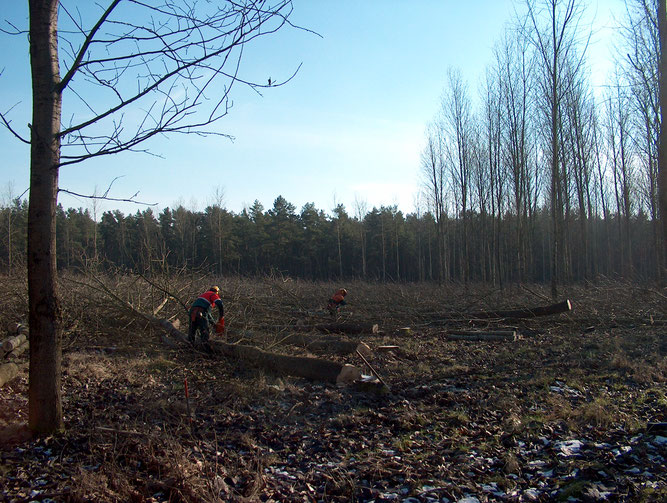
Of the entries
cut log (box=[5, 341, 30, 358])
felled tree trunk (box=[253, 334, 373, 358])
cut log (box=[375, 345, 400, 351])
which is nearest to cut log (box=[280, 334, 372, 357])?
felled tree trunk (box=[253, 334, 373, 358])

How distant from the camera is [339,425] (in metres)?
5.30

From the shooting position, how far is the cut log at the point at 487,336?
11.4 m

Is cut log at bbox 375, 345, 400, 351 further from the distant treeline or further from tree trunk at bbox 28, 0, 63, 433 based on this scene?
the distant treeline

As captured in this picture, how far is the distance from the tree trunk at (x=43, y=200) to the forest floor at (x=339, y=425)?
0.81 meters

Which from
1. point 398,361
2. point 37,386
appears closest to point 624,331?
point 398,361

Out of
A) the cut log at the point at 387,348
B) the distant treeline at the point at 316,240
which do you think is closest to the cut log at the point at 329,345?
the cut log at the point at 387,348

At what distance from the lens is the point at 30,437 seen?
13.2 feet

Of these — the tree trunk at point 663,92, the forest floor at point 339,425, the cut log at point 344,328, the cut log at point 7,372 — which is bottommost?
the forest floor at point 339,425

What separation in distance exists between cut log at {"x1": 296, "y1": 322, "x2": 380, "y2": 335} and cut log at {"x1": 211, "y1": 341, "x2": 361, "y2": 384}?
3.85 m

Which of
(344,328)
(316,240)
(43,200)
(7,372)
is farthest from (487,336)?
(316,240)

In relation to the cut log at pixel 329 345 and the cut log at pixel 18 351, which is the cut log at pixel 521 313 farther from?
the cut log at pixel 18 351

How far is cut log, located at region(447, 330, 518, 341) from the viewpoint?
37.4ft

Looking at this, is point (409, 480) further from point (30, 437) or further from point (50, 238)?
point (50, 238)

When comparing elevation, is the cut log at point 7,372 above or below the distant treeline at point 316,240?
below
